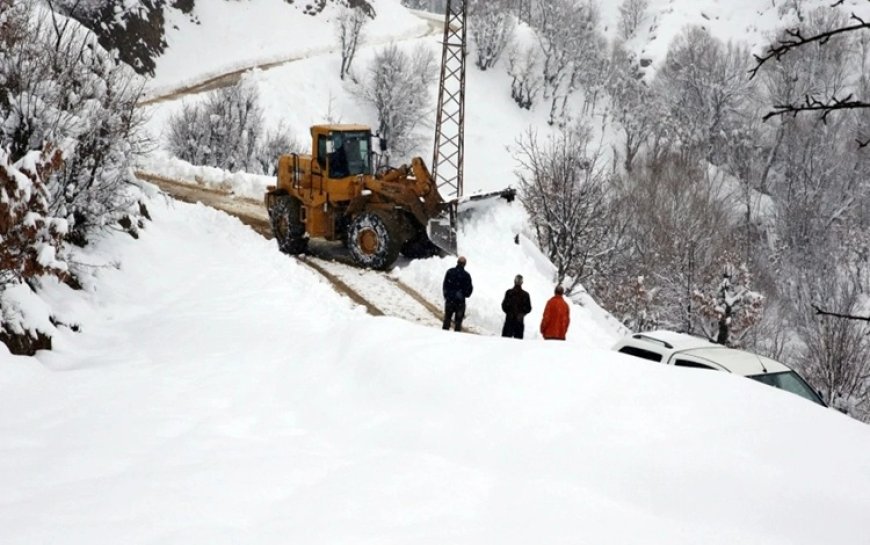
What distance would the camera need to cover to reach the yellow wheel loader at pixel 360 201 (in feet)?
48.3

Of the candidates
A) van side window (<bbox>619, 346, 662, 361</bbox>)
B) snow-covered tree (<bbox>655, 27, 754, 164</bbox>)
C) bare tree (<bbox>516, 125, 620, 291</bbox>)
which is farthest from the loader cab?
snow-covered tree (<bbox>655, 27, 754, 164</bbox>)

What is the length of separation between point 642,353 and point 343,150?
8.65m

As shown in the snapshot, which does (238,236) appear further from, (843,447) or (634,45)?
(634,45)

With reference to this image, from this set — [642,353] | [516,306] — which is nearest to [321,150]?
[516,306]

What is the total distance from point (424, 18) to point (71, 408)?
6851 cm

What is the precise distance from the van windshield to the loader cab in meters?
9.63

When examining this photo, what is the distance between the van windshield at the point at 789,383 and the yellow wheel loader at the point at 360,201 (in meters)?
8.19

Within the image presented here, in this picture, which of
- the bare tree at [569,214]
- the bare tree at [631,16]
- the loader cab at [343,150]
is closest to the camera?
the loader cab at [343,150]

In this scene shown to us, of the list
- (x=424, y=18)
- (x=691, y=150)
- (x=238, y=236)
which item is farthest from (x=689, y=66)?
(x=238, y=236)

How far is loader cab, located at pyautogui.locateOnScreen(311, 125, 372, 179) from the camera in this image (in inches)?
592

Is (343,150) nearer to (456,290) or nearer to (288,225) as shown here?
(288,225)

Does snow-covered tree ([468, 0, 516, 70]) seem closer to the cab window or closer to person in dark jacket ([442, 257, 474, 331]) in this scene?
the cab window

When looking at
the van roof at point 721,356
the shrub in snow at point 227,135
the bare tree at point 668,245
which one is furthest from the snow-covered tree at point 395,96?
the van roof at point 721,356

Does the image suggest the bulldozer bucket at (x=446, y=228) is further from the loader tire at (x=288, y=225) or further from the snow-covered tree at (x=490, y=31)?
the snow-covered tree at (x=490, y=31)
